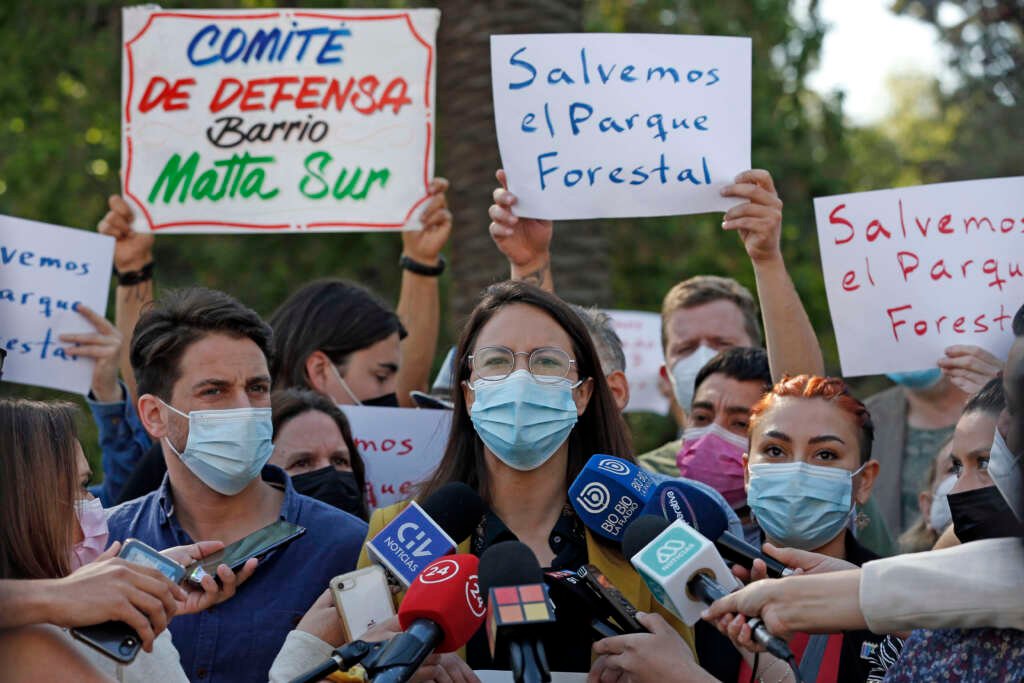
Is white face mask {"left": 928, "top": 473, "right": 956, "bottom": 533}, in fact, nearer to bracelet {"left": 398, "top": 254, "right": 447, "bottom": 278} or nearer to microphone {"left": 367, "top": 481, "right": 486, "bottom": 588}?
microphone {"left": 367, "top": 481, "right": 486, "bottom": 588}

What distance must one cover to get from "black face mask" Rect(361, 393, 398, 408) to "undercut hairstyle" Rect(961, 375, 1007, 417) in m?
2.71

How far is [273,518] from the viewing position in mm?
4777

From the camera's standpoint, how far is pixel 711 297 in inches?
257

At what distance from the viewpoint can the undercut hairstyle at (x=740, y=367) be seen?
567 centimetres

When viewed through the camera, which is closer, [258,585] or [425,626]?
[425,626]

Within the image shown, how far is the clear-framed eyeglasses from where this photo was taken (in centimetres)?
436

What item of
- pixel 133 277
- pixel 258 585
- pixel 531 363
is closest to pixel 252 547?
pixel 258 585

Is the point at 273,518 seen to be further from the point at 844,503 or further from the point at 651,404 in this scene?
the point at 651,404

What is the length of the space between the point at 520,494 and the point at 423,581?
1064 mm

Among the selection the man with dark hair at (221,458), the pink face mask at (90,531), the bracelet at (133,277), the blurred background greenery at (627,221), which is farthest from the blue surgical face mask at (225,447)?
the blurred background greenery at (627,221)

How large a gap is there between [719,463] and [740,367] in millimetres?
445

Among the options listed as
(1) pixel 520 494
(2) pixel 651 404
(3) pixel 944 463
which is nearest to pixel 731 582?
(1) pixel 520 494

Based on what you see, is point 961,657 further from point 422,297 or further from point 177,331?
point 422,297

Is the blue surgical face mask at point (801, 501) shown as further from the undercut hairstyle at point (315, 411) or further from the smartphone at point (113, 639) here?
the smartphone at point (113, 639)
